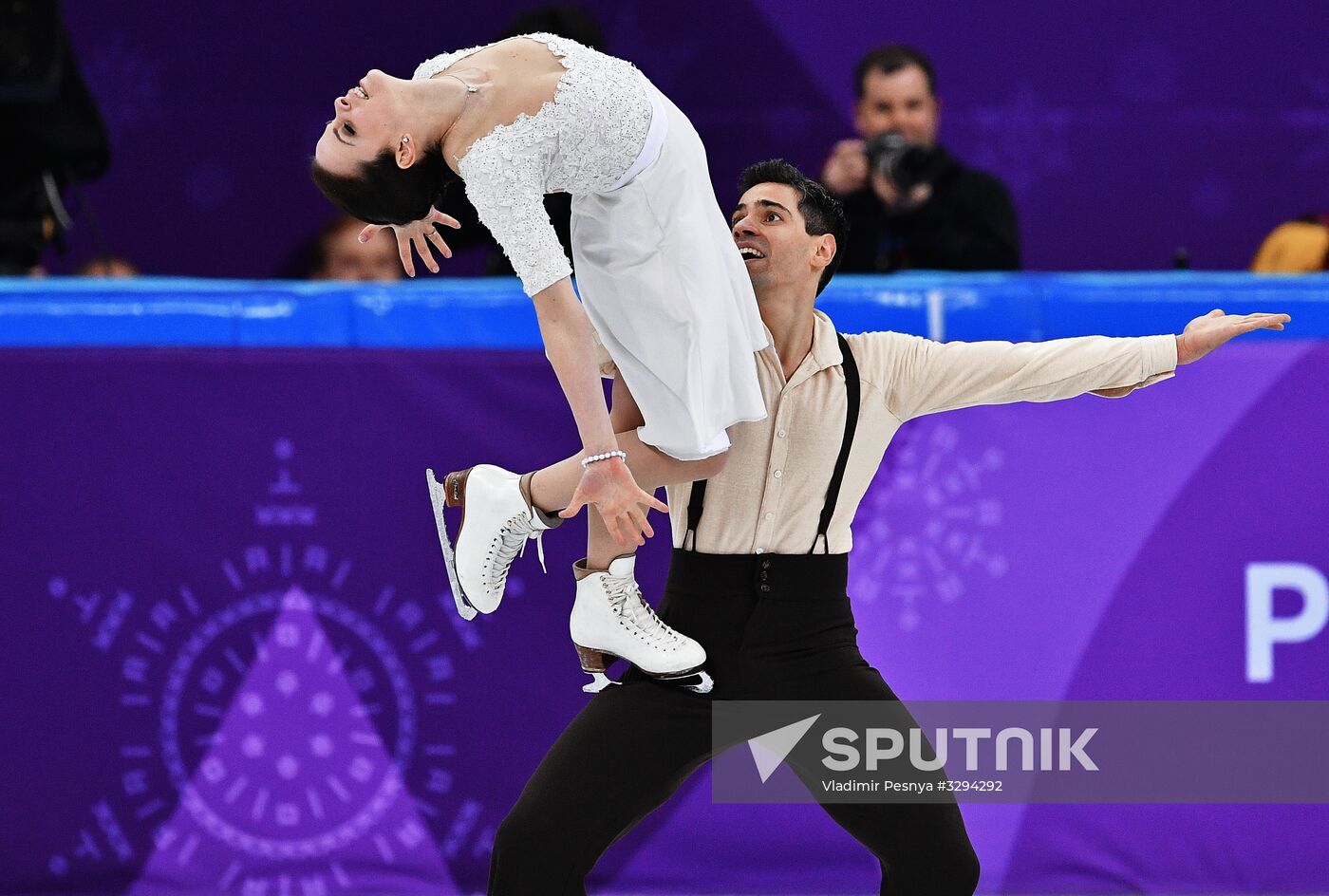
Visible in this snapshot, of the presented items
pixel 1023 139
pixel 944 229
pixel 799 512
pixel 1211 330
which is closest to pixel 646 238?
pixel 799 512

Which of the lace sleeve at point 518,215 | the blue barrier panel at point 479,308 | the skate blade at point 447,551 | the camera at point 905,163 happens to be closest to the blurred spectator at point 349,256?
the blue barrier panel at point 479,308

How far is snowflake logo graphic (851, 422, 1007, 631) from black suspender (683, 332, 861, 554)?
1.13 metres

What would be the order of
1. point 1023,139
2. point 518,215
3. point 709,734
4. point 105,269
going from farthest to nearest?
1. point 1023,139
2. point 105,269
3. point 709,734
4. point 518,215

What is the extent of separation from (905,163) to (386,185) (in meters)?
2.58

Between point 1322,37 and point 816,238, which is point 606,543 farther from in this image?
point 1322,37

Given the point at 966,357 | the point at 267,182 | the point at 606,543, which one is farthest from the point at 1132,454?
the point at 267,182

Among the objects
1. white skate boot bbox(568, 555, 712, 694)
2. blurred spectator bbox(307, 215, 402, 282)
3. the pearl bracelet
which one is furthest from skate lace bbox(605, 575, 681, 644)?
blurred spectator bbox(307, 215, 402, 282)

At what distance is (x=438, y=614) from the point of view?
4.41 m

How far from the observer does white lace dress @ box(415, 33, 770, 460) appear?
3.01m

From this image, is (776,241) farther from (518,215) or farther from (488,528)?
(488,528)

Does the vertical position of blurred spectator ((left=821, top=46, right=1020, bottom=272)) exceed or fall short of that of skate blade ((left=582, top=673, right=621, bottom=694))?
it exceeds it

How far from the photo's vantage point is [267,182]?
707 cm

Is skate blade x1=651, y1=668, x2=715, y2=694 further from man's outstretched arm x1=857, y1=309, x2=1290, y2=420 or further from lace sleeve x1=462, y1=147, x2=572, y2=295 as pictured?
lace sleeve x1=462, y1=147, x2=572, y2=295

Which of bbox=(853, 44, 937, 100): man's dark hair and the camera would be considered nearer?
the camera
